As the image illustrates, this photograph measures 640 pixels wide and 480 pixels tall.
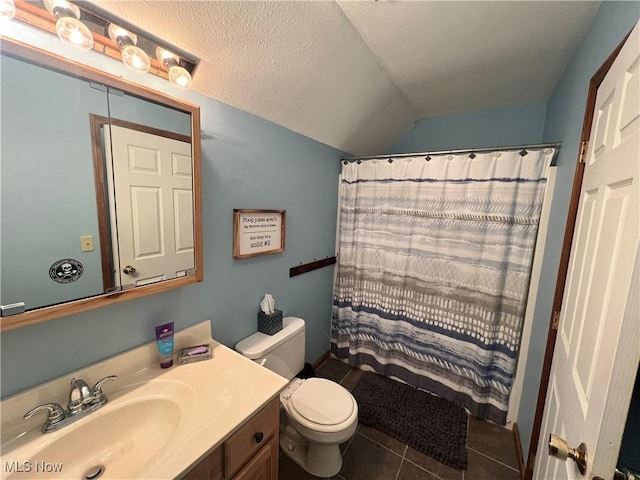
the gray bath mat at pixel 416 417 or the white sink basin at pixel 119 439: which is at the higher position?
the white sink basin at pixel 119 439

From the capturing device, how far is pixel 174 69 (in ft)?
3.21

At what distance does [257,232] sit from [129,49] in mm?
947

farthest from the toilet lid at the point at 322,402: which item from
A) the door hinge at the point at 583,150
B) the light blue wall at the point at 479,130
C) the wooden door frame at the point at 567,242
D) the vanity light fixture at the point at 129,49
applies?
the light blue wall at the point at 479,130

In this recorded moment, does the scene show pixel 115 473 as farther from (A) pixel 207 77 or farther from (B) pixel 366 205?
(B) pixel 366 205

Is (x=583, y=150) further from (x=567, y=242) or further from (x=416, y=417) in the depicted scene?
(x=416, y=417)

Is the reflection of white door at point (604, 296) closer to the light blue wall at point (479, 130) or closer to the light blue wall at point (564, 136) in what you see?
the light blue wall at point (564, 136)

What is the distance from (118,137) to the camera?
3.03ft

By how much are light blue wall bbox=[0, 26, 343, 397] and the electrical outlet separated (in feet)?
0.80

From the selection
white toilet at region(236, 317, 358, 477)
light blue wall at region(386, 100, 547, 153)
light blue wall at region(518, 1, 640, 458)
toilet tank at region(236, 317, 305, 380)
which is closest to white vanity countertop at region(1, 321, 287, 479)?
toilet tank at region(236, 317, 305, 380)

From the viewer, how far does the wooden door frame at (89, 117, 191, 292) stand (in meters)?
0.87

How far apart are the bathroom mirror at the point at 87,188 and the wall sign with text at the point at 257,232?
0.28 meters

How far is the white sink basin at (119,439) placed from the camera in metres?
0.74

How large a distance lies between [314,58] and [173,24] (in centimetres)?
64

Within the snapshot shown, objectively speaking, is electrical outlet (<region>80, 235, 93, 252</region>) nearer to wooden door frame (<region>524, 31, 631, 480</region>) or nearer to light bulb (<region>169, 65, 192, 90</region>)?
light bulb (<region>169, 65, 192, 90</region>)
